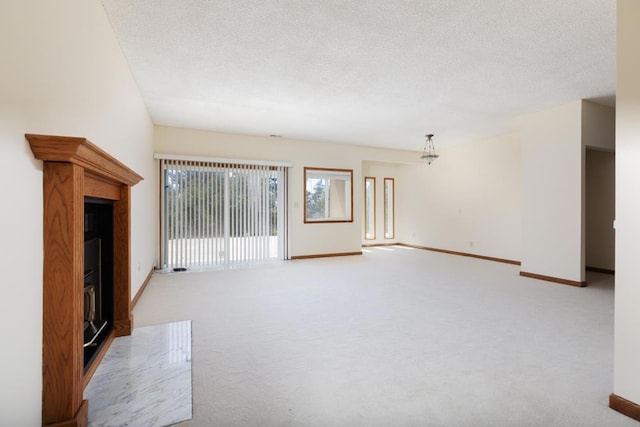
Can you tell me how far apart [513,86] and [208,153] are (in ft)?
16.7

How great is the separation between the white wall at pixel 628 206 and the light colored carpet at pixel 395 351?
0.30 meters

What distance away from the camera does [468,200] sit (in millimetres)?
7422

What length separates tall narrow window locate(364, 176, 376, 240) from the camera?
9.20 meters

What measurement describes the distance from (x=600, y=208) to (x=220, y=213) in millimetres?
7026

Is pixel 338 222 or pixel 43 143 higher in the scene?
pixel 43 143

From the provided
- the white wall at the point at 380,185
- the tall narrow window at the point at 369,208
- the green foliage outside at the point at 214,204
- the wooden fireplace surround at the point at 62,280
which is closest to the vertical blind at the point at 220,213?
the green foliage outside at the point at 214,204

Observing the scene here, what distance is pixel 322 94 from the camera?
4223mm

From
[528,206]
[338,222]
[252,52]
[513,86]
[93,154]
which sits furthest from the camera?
[338,222]

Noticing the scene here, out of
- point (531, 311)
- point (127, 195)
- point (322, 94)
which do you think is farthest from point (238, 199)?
point (531, 311)

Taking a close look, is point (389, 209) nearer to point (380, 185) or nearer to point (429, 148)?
point (380, 185)

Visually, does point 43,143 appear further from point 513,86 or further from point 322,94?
point 513,86

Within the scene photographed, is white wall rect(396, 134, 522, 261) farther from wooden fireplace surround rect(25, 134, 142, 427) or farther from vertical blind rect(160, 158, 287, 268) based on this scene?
wooden fireplace surround rect(25, 134, 142, 427)

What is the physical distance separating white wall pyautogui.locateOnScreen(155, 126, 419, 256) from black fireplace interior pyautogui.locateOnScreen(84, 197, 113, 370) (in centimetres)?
349

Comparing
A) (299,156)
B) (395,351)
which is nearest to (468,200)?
(299,156)
